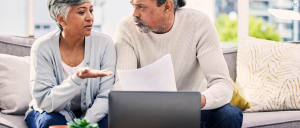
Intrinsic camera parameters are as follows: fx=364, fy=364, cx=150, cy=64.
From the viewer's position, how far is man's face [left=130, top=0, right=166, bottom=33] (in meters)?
1.82

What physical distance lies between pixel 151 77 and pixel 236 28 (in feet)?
7.24


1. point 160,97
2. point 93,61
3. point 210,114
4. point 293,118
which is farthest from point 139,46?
point 293,118

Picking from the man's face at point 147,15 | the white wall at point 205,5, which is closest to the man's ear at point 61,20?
the man's face at point 147,15

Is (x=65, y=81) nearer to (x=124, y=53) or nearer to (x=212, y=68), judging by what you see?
(x=124, y=53)

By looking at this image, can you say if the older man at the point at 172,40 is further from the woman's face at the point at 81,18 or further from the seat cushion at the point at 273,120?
the seat cushion at the point at 273,120

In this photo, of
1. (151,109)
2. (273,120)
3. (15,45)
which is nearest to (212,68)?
(273,120)

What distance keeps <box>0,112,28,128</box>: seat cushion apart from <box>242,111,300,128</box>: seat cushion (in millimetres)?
1108

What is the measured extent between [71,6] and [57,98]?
46 centimetres

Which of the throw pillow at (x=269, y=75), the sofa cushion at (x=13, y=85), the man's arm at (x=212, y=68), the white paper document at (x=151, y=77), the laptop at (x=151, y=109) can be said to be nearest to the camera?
the laptop at (x=151, y=109)

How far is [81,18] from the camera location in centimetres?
177

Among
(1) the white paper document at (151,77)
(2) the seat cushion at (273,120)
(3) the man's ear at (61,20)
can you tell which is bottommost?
(2) the seat cushion at (273,120)

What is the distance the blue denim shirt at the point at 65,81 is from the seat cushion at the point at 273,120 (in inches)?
30.0

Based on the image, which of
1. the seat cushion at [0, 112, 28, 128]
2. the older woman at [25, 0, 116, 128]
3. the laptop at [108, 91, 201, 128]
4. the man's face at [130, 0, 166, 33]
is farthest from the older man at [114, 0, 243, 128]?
the laptop at [108, 91, 201, 128]

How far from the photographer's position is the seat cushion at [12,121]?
161 cm
